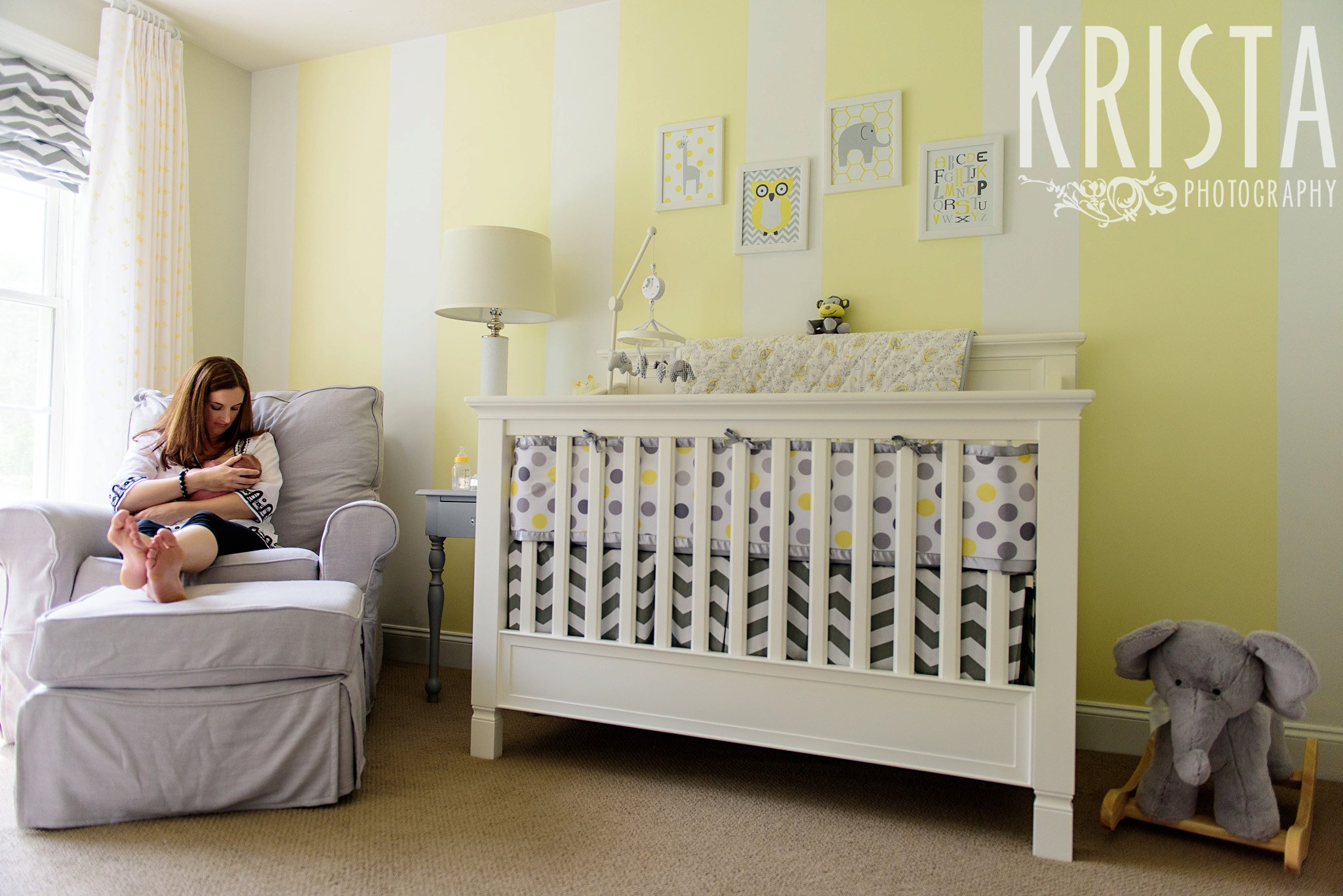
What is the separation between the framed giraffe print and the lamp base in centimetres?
64

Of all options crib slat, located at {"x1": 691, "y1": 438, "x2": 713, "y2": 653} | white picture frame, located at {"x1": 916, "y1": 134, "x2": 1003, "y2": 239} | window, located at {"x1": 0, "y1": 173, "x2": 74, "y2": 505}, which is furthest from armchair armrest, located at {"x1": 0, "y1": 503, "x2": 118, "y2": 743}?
white picture frame, located at {"x1": 916, "y1": 134, "x2": 1003, "y2": 239}

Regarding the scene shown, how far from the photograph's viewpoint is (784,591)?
1627mm

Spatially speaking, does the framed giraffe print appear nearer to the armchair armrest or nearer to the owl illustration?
the owl illustration

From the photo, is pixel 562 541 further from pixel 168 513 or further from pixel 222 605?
pixel 168 513

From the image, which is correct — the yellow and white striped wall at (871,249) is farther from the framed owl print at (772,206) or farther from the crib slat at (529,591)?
the crib slat at (529,591)

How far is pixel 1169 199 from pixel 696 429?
1.34m

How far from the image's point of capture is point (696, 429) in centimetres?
171

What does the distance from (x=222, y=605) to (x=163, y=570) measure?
14 cm

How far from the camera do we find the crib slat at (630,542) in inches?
68.6

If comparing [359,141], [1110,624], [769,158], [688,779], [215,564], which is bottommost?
[688,779]

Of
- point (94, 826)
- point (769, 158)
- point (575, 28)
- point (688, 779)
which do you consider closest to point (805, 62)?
point (769, 158)

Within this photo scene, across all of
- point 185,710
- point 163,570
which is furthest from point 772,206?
point 185,710

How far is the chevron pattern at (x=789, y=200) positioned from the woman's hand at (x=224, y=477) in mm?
1497

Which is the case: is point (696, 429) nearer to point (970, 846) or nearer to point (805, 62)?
point (970, 846)
